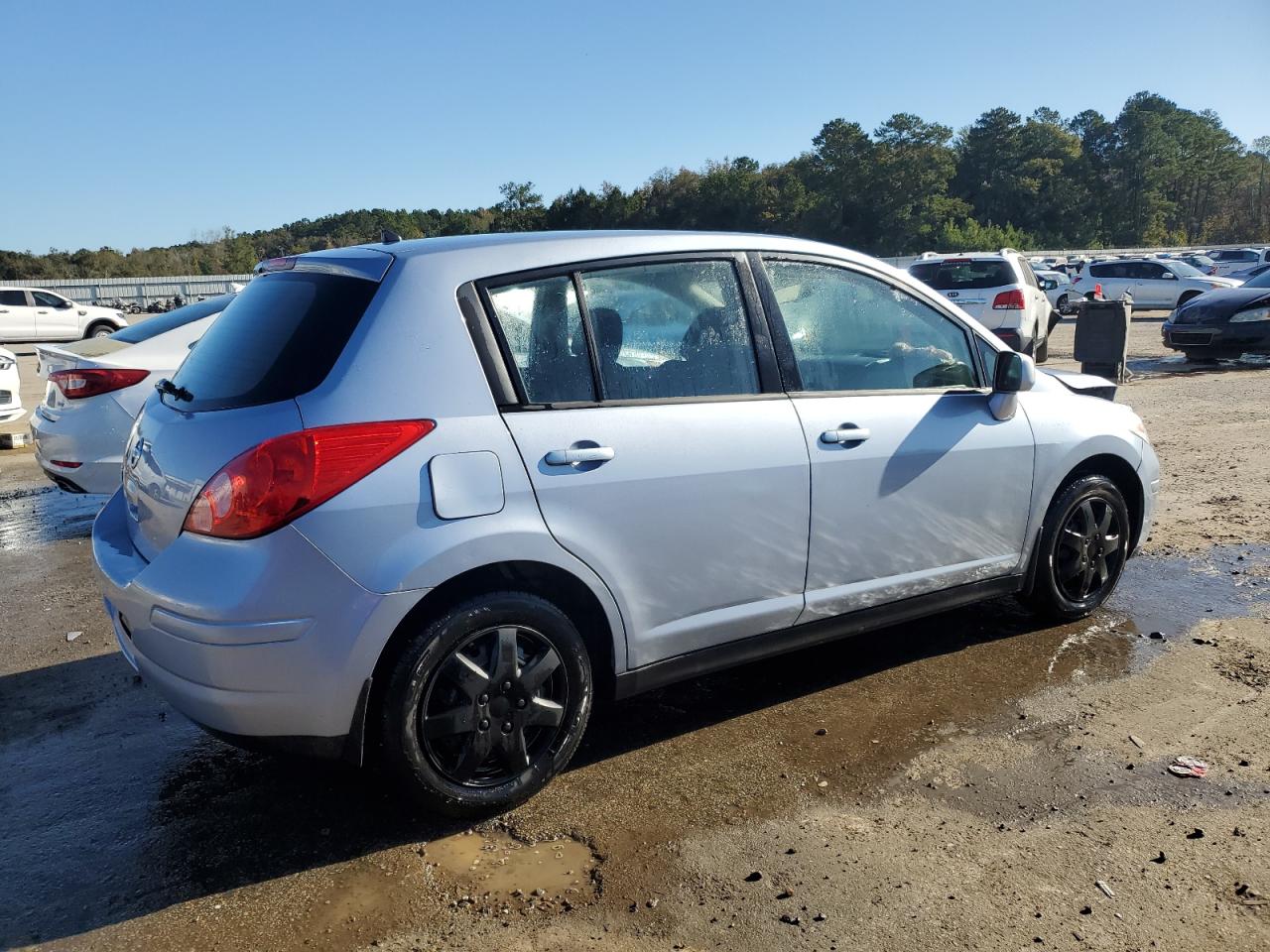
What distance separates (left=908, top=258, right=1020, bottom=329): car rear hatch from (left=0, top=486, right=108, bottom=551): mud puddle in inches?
461

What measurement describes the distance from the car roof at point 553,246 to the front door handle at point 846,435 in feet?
2.41

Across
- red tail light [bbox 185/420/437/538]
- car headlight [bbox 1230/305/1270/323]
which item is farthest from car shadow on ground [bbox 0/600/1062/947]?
car headlight [bbox 1230/305/1270/323]

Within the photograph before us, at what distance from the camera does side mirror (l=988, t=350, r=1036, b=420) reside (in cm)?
418

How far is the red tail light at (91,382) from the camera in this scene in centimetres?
664

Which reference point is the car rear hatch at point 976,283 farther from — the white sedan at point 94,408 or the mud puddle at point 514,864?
the mud puddle at point 514,864

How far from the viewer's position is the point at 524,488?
303 centimetres

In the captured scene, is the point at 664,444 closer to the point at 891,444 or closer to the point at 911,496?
the point at 891,444

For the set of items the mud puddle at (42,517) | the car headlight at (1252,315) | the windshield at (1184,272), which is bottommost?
the mud puddle at (42,517)

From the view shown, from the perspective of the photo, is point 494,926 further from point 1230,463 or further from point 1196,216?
point 1196,216

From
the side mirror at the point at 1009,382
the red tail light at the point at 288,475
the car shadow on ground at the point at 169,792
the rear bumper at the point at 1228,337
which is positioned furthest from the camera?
the rear bumper at the point at 1228,337

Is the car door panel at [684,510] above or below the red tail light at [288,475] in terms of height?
below

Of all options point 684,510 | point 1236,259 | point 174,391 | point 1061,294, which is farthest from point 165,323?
point 1236,259

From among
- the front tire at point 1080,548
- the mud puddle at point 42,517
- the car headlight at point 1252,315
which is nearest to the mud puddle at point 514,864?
the front tire at point 1080,548

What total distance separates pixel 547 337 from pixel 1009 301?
1341cm
